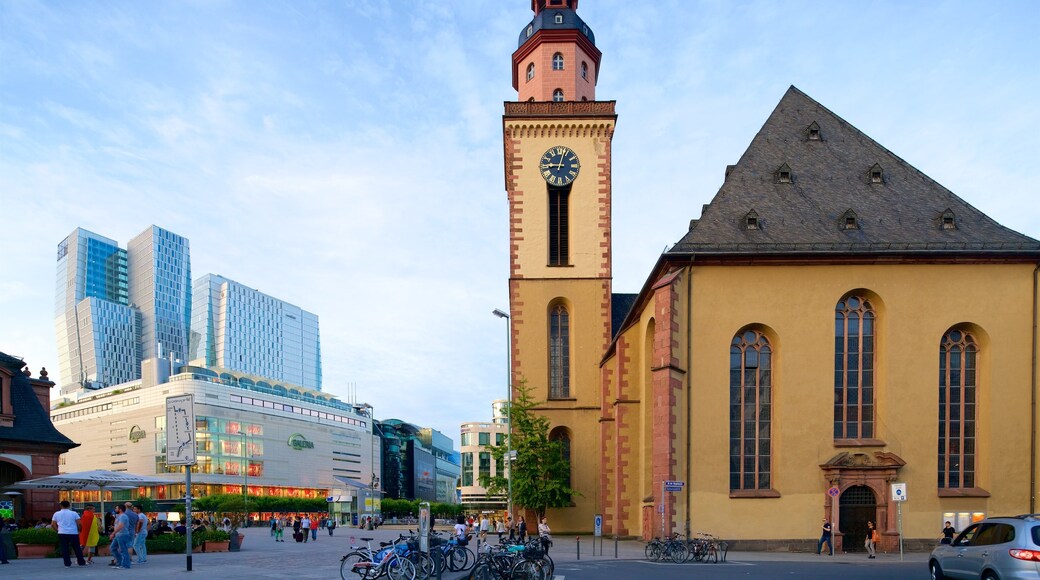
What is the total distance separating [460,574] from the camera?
17.9 m

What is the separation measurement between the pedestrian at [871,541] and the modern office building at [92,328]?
17792 cm

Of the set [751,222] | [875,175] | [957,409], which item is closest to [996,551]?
[957,409]

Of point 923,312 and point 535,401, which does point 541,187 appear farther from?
point 923,312

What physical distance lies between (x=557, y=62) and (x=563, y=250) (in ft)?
32.4

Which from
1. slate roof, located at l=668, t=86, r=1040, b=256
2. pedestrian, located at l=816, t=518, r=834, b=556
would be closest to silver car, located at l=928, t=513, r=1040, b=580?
pedestrian, located at l=816, t=518, r=834, b=556

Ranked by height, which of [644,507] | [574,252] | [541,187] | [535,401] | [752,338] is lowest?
[644,507]

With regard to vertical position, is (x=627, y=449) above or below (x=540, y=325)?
below

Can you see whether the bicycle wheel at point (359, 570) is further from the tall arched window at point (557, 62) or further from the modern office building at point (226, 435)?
the modern office building at point (226, 435)

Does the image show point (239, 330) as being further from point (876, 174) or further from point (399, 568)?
point (399, 568)

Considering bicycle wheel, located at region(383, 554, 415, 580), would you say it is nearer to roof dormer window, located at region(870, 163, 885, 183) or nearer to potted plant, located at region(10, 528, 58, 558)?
potted plant, located at region(10, 528, 58, 558)

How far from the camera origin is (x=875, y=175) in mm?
31391

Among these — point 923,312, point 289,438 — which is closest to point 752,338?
point 923,312

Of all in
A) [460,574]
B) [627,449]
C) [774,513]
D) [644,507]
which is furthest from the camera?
[627,449]

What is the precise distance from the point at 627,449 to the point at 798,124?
50.1ft
